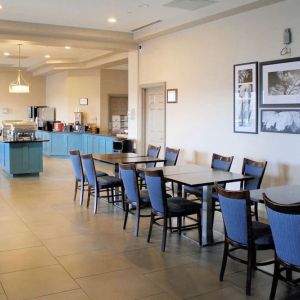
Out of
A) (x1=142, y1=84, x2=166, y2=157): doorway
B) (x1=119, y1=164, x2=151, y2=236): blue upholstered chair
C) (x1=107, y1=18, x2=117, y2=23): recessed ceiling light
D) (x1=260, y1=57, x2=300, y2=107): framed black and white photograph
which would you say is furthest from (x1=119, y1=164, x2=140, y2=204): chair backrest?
(x1=107, y1=18, x2=117, y2=23): recessed ceiling light

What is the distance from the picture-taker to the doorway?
27.3ft

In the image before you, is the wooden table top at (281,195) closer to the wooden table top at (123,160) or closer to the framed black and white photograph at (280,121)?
the framed black and white photograph at (280,121)

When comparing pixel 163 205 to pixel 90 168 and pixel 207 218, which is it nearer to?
pixel 207 218

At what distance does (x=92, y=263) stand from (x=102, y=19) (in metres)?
4.79

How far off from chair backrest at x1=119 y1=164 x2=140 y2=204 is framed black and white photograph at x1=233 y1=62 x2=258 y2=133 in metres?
2.14

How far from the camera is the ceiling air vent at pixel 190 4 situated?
20.2 ft

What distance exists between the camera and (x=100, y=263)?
405 centimetres

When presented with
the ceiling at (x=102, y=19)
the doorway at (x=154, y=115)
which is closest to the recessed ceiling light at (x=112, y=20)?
the ceiling at (x=102, y=19)

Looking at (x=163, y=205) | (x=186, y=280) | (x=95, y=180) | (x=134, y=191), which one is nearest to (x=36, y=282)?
(x=186, y=280)

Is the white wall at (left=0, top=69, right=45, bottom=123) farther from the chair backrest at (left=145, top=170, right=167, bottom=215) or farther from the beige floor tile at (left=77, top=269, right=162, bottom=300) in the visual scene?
the beige floor tile at (left=77, top=269, right=162, bottom=300)

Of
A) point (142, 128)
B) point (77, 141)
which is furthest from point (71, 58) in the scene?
point (142, 128)

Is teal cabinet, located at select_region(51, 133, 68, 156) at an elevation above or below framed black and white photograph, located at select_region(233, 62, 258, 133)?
below

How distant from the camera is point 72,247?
450cm

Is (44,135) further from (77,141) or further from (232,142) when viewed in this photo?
(232,142)
